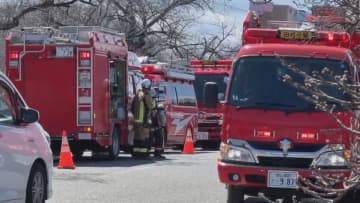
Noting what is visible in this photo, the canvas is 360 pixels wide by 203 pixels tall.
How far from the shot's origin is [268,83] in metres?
10.4

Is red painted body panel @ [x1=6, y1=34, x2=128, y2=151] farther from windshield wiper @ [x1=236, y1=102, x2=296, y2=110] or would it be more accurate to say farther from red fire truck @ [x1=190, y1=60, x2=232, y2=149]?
windshield wiper @ [x1=236, y1=102, x2=296, y2=110]

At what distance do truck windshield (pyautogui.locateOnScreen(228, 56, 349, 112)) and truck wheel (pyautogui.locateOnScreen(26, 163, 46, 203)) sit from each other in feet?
8.36

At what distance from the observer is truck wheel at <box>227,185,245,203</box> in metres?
10.4

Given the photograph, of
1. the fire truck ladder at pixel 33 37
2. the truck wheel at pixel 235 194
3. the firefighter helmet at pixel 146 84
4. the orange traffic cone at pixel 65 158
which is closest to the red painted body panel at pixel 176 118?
the firefighter helmet at pixel 146 84

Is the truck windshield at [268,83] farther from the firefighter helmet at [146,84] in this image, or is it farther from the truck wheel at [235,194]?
the firefighter helmet at [146,84]

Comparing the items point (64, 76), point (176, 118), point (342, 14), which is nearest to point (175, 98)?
point (176, 118)

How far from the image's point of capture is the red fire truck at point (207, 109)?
2872 cm

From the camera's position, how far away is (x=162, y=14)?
1506 inches

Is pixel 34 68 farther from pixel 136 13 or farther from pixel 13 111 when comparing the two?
Answer: pixel 136 13

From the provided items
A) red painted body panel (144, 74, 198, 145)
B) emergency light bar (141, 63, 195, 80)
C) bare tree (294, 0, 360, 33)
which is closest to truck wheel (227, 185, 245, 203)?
bare tree (294, 0, 360, 33)

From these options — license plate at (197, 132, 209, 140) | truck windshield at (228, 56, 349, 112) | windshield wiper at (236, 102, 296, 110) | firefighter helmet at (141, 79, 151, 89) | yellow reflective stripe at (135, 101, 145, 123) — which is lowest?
license plate at (197, 132, 209, 140)

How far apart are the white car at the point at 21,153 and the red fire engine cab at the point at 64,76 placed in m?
8.96

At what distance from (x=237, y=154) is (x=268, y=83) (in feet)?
3.43

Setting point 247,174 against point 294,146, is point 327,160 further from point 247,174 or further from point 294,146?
point 247,174
